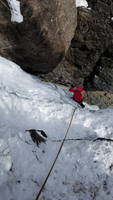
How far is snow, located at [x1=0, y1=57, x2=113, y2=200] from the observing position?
421 centimetres

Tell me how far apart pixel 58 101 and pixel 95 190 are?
286 cm

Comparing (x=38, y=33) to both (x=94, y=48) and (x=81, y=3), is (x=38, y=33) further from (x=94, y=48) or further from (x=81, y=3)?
(x=94, y=48)

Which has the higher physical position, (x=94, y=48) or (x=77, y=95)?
(x=94, y=48)

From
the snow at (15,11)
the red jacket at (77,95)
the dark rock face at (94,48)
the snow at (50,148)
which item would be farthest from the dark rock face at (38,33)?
the red jacket at (77,95)

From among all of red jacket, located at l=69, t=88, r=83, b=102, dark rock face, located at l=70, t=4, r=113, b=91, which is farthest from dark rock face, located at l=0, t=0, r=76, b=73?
red jacket, located at l=69, t=88, r=83, b=102

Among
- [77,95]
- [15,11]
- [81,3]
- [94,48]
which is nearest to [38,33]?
[15,11]

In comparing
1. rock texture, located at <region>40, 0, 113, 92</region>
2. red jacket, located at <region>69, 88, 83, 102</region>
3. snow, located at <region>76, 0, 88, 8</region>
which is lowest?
red jacket, located at <region>69, 88, 83, 102</region>

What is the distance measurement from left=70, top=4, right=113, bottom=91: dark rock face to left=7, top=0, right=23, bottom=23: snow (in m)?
2.93

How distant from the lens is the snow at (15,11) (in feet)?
18.5

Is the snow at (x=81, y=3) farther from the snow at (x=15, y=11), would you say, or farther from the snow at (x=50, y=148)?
the snow at (x=50, y=148)

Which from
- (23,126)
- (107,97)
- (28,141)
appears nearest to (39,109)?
(23,126)

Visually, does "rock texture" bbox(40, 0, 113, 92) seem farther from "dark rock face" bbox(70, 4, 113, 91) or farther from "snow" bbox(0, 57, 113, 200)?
"snow" bbox(0, 57, 113, 200)

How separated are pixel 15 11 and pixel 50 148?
3442mm

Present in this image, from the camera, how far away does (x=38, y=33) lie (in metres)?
6.31
